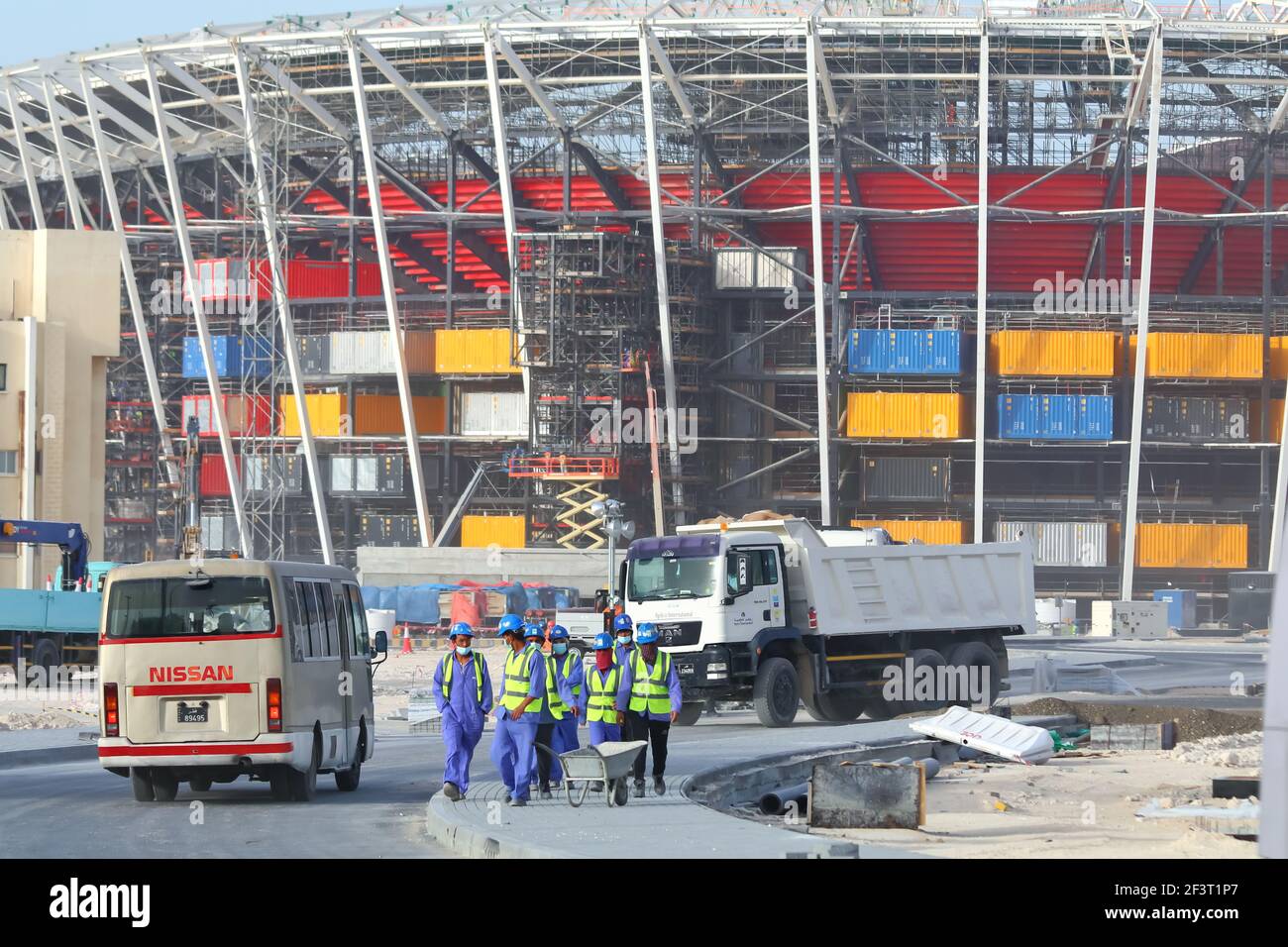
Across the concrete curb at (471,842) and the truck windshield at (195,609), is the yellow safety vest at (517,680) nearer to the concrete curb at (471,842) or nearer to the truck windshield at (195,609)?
the concrete curb at (471,842)

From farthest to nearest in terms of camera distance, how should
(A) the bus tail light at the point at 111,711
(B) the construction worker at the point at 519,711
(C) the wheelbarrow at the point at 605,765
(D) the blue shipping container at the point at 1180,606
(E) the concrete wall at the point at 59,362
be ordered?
(D) the blue shipping container at the point at 1180,606 → (E) the concrete wall at the point at 59,362 → (A) the bus tail light at the point at 111,711 → (B) the construction worker at the point at 519,711 → (C) the wheelbarrow at the point at 605,765

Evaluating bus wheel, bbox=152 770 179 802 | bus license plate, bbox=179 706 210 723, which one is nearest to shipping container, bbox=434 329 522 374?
bus wheel, bbox=152 770 179 802

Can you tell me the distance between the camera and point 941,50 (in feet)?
218

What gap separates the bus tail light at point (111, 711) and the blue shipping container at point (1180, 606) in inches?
2234

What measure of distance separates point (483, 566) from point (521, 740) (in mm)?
53431

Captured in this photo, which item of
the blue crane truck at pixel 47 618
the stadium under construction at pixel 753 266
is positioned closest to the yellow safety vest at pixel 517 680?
the blue crane truck at pixel 47 618

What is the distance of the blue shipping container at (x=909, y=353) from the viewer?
74.0m

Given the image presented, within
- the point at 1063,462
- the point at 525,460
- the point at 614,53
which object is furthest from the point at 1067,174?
the point at 525,460

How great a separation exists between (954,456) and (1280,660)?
234 ft

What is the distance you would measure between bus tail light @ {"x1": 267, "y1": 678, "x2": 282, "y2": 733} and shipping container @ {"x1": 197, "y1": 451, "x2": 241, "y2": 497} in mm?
69580

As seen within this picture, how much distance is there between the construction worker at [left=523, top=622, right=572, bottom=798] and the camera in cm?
1875

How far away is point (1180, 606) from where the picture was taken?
71500 mm

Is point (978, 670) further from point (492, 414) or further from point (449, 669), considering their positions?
point (492, 414)
